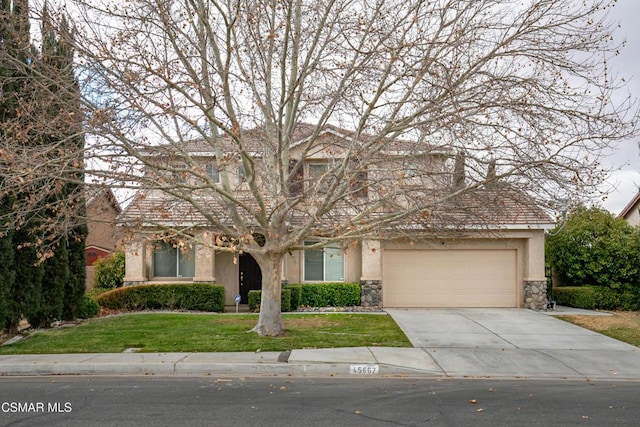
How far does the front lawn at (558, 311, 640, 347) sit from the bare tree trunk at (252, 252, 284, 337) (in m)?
8.10

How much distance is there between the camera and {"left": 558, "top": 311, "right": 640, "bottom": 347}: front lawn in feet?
44.8

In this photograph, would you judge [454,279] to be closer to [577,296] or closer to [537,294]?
[537,294]

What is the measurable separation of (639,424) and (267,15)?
9040mm

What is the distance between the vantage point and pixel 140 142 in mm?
10867

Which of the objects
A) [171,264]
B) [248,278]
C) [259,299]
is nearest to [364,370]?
[259,299]

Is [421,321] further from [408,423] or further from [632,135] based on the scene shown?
[408,423]

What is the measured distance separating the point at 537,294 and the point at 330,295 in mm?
6974

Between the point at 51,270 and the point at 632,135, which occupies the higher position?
the point at 632,135

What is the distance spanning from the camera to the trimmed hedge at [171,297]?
18391 mm

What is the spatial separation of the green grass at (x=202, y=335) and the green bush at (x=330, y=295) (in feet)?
9.15

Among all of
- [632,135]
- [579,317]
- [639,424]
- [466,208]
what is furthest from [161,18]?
[579,317]

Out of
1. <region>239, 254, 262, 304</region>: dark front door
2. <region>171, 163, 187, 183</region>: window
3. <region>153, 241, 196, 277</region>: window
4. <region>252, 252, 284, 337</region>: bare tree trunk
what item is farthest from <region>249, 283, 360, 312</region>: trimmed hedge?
<region>171, 163, 187, 183</region>: window

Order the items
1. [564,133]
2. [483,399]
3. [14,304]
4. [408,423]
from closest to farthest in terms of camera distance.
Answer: [408,423] → [483,399] → [564,133] → [14,304]

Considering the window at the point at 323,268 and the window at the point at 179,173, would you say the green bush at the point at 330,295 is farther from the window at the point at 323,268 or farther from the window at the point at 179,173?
the window at the point at 179,173
